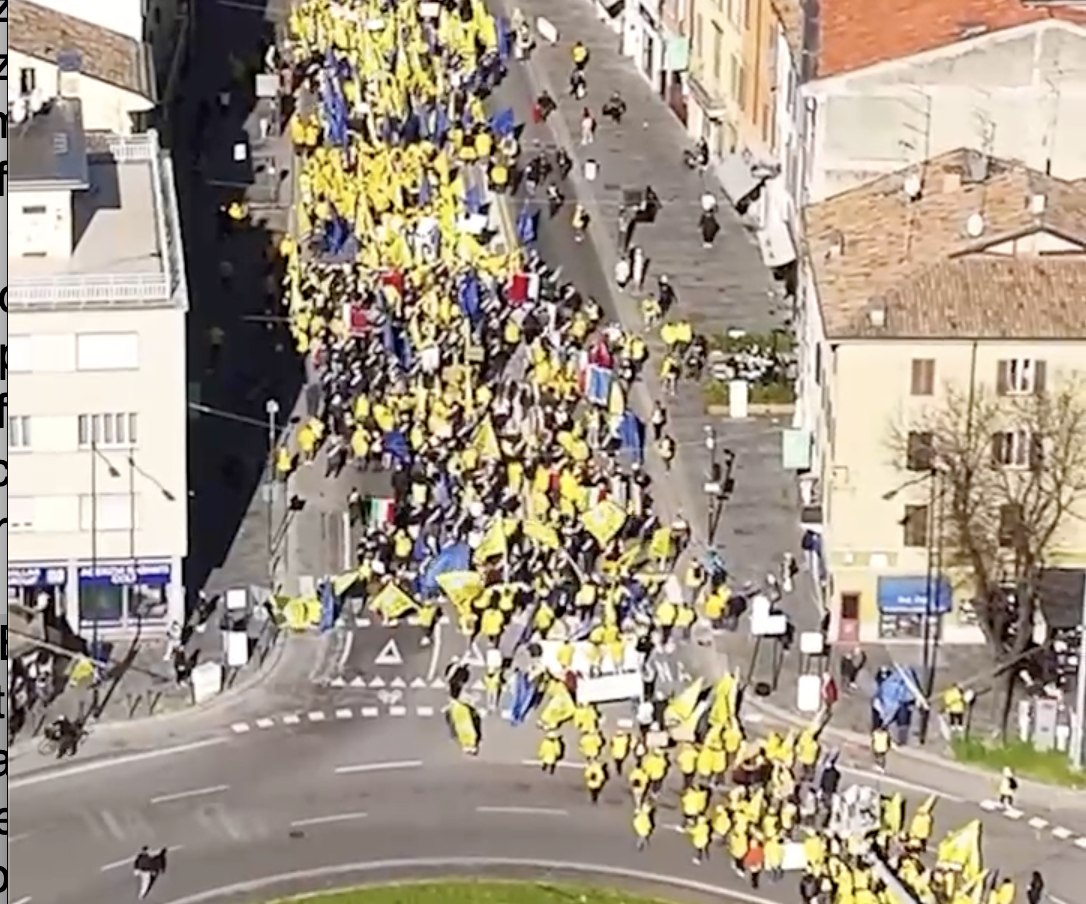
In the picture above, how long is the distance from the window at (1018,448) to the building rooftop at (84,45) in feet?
108

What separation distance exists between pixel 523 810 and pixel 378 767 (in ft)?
13.6

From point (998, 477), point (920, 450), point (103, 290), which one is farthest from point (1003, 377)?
point (103, 290)

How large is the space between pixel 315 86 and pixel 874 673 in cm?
4992

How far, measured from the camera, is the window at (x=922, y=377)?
272 ft

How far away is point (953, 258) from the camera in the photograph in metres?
84.5

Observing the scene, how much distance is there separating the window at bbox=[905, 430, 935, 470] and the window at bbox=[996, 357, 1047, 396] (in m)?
2.24

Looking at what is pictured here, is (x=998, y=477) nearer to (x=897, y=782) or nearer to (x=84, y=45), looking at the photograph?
(x=897, y=782)

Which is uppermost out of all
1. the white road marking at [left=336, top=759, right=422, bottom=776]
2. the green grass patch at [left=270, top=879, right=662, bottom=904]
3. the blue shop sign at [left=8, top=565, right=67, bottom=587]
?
the blue shop sign at [left=8, top=565, right=67, bottom=587]

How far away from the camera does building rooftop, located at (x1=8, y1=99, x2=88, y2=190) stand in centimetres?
8400

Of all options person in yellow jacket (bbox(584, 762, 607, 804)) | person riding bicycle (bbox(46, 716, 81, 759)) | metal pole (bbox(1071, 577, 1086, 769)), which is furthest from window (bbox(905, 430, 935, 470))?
person riding bicycle (bbox(46, 716, 81, 759))

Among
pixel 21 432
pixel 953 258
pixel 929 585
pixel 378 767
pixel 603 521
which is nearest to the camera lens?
pixel 378 767

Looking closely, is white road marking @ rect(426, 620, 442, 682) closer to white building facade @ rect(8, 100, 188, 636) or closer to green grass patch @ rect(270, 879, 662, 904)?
white building facade @ rect(8, 100, 188, 636)

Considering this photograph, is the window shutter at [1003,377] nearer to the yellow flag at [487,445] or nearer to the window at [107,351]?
the yellow flag at [487,445]

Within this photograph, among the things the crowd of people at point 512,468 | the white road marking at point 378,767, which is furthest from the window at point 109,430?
the white road marking at point 378,767
